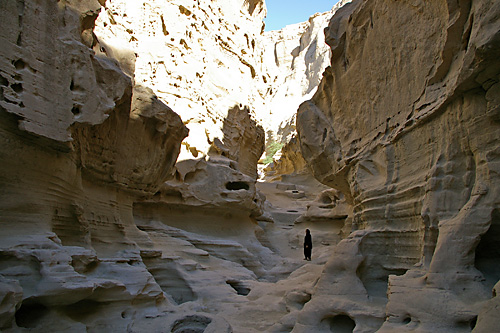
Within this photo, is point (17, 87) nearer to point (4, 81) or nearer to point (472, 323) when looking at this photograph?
point (4, 81)

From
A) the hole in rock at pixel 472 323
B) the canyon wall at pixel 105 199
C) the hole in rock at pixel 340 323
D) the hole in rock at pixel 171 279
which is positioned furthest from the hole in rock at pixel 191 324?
the hole in rock at pixel 472 323

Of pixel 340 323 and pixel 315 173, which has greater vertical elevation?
pixel 315 173

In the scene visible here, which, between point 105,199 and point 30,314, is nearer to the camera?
point 30,314

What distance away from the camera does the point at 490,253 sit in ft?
15.8

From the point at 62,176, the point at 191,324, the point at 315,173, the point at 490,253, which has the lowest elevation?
the point at 191,324

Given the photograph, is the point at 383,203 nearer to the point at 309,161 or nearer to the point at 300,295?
the point at 300,295

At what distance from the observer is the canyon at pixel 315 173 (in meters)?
4.72

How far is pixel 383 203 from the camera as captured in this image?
279 inches

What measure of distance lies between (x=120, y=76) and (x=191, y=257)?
6.66m

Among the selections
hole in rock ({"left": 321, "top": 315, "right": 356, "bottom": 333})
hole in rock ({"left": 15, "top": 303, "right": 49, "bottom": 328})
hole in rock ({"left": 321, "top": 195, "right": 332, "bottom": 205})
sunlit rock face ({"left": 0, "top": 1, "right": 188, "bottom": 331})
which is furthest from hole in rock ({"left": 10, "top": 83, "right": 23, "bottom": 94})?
hole in rock ({"left": 321, "top": 195, "right": 332, "bottom": 205})

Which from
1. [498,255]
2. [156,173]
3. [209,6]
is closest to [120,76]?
[156,173]

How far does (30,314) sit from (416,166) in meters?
6.89

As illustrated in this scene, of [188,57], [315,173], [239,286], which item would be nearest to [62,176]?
[239,286]

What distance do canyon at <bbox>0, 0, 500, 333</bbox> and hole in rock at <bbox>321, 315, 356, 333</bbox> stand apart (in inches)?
0.9
